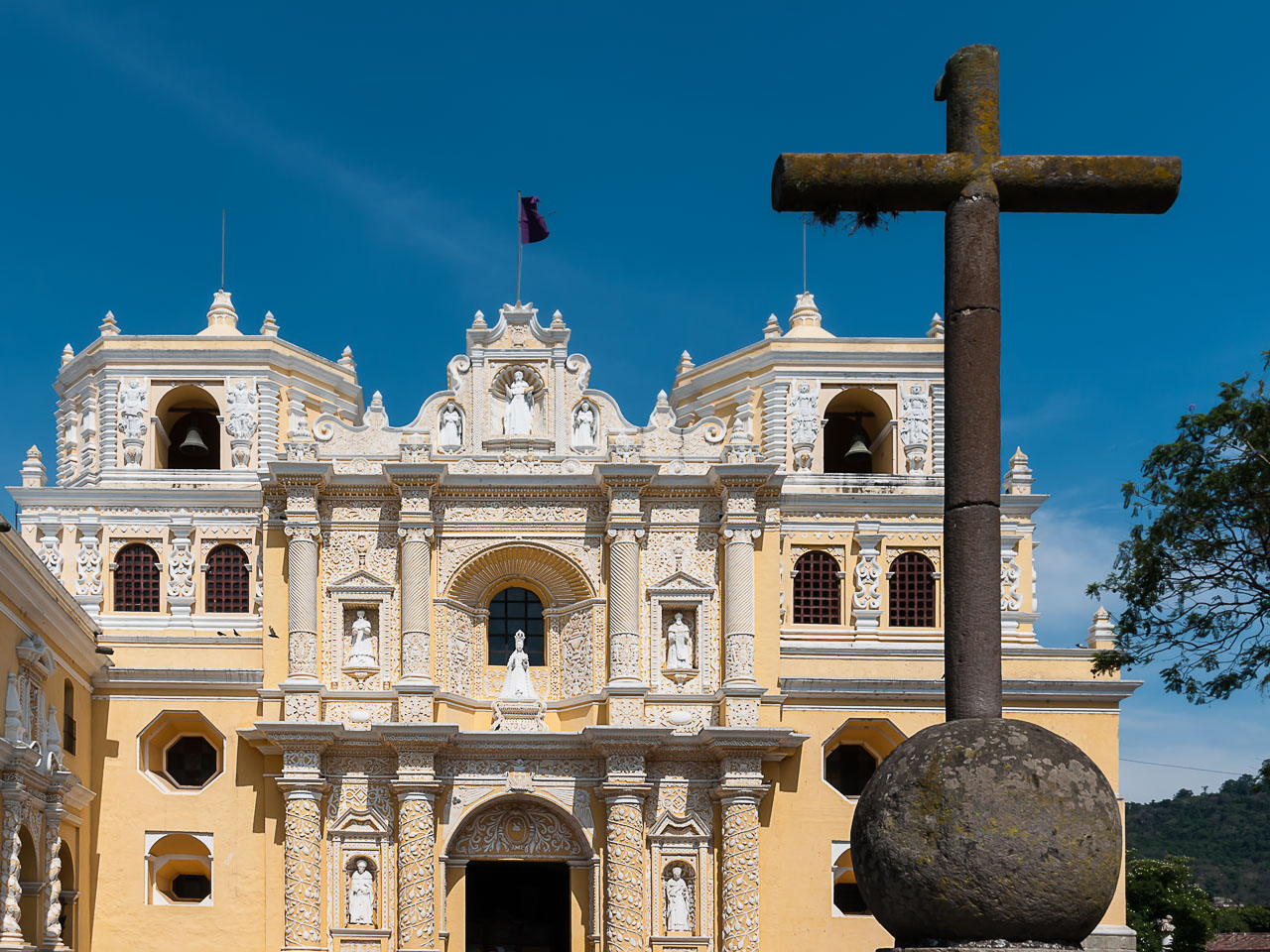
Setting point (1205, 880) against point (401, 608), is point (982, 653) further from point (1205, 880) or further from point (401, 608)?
point (1205, 880)

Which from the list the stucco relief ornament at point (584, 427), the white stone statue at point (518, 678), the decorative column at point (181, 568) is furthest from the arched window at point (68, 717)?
the stucco relief ornament at point (584, 427)

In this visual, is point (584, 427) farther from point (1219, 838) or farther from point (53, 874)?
point (1219, 838)

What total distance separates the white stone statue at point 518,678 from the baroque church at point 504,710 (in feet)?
0.16

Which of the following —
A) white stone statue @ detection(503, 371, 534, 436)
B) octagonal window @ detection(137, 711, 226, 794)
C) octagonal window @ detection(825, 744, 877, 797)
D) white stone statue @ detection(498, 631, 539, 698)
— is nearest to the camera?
octagonal window @ detection(137, 711, 226, 794)

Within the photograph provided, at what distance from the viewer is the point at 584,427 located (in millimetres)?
29719

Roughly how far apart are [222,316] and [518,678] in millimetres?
11910

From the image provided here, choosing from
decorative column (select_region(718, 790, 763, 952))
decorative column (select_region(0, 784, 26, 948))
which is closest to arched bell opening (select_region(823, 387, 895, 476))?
decorative column (select_region(718, 790, 763, 952))

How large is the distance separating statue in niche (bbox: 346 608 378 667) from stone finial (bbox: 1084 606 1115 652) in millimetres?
12616

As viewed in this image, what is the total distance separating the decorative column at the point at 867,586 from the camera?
105ft

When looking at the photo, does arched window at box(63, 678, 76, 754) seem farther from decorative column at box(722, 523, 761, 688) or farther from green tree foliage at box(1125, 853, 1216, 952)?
green tree foliage at box(1125, 853, 1216, 952)

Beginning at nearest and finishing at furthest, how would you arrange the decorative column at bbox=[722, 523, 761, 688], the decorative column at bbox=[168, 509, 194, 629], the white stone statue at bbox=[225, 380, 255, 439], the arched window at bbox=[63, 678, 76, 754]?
the arched window at bbox=[63, 678, 76, 754] < the decorative column at bbox=[722, 523, 761, 688] < the decorative column at bbox=[168, 509, 194, 629] < the white stone statue at bbox=[225, 380, 255, 439]

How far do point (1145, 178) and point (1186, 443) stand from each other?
815 centimetres

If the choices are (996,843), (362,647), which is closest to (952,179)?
(996,843)

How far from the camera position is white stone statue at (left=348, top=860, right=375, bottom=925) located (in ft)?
90.8
